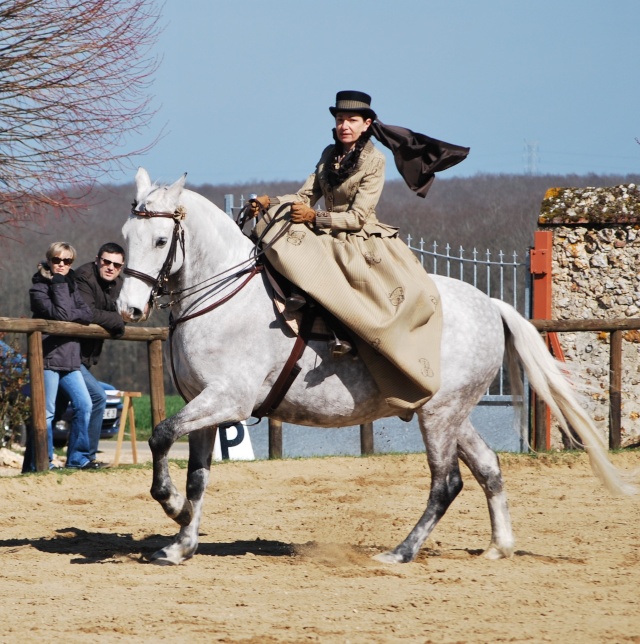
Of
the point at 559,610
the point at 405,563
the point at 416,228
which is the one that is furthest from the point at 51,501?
the point at 416,228

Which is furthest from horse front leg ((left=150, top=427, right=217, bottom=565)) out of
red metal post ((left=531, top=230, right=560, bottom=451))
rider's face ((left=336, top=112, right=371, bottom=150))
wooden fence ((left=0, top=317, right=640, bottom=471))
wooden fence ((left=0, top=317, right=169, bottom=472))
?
red metal post ((left=531, top=230, right=560, bottom=451))

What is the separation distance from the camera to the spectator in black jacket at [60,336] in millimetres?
8695

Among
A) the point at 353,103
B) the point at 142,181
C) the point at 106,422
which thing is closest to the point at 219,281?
the point at 142,181

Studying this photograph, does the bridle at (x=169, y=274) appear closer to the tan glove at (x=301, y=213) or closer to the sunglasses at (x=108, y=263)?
the tan glove at (x=301, y=213)

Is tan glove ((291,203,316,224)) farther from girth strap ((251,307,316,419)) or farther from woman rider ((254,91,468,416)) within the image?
girth strap ((251,307,316,419))

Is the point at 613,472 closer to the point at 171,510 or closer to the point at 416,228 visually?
the point at 171,510

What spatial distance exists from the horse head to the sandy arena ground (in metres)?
1.41

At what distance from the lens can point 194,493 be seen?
19.7 feet

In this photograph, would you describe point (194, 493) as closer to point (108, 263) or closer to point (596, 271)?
point (108, 263)

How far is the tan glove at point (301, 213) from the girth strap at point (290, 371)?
1.60 feet

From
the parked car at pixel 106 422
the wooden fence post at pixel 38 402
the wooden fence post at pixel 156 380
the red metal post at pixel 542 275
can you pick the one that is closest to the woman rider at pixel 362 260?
the wooden fence post at pixel 38 402

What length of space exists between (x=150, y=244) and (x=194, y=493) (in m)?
1.45

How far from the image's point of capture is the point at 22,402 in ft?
37.9

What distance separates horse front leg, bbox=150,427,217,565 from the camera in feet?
19.1
